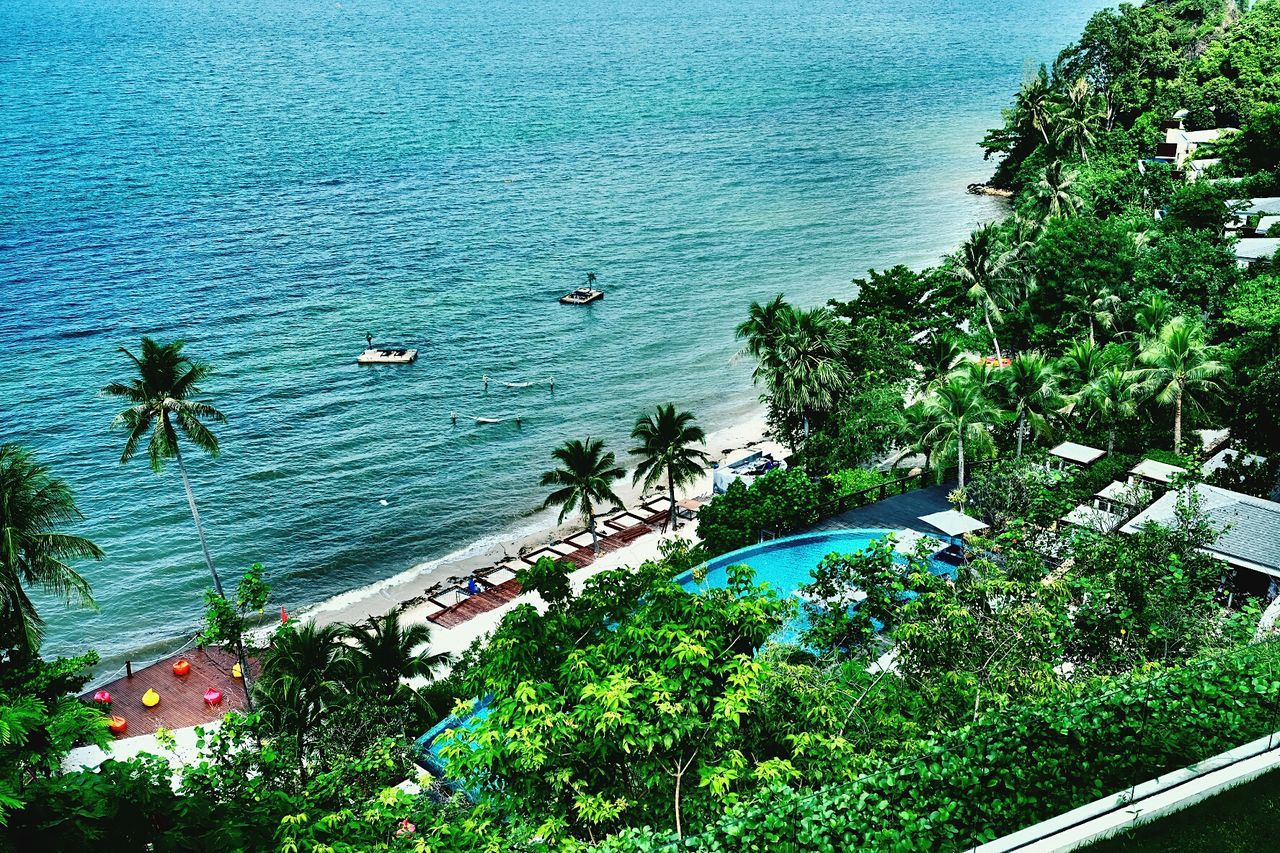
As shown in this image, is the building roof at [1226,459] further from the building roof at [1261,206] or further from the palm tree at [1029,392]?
the building roof at [1261,206]

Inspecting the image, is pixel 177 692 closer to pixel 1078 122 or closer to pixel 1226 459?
pixel 1226 459

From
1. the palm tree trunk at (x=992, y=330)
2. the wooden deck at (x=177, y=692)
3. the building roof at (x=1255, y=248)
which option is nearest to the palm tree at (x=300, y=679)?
the wooden deck at (x=177, y=692)

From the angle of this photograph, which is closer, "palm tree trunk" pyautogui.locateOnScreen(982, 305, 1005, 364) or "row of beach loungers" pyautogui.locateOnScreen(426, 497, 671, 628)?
"row of beach loungers" pyautogui.locateOnScreen(426, 497, 671, 628)

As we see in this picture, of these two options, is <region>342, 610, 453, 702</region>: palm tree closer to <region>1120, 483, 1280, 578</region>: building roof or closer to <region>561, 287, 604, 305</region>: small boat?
<region>1120, 483, 1280, 578</region>: building roof

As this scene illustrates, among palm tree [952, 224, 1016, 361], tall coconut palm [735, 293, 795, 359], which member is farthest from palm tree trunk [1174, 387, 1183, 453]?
palm tree [952, 224, 1016, 361]

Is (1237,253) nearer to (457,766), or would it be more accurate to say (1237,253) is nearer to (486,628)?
(486,628)

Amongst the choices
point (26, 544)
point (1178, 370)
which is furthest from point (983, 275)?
point (26, 544)

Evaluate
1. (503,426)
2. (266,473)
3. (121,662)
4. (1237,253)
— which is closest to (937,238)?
(1237,253)
